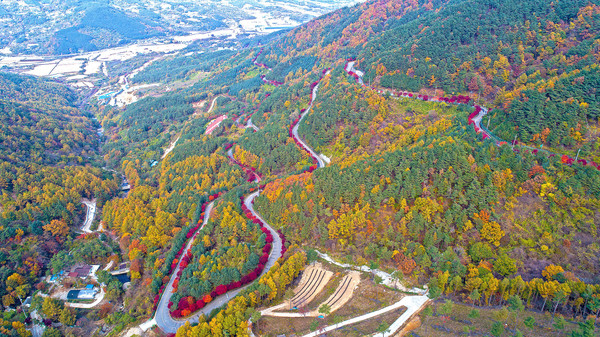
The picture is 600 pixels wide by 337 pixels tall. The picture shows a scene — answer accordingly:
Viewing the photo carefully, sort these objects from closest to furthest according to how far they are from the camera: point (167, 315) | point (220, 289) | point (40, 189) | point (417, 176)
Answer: point (167, 315)
point (220, 289)
point (417, 176)
point (40, 189)

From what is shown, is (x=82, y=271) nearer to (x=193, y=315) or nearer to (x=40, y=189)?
(x=193, y=315)

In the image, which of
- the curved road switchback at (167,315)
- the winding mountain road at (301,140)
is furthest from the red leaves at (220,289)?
the winding mountain road at (301,140)

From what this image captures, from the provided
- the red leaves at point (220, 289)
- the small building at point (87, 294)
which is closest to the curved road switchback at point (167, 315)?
the red leaves at point (220, 289)

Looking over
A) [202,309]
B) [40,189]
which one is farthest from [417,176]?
[40,189]

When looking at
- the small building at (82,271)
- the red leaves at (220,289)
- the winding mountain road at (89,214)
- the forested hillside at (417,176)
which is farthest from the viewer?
the winding mountain road at (89,214)

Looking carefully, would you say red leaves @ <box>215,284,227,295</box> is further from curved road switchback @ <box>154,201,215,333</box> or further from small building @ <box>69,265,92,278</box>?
small building @ <box>69,265,92,278</box>

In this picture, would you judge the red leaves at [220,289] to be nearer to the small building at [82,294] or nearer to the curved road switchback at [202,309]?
the curved road switchback at [202,309]

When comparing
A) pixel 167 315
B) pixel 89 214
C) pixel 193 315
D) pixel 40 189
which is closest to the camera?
pixel 193 315

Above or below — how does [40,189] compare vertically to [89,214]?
above

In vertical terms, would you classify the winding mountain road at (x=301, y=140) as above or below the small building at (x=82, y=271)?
above

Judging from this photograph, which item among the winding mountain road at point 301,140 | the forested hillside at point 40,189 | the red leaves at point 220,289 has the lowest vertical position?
the forested hillside at point 40,189

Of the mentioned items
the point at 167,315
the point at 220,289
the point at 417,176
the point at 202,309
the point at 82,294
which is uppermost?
the point at 417,176

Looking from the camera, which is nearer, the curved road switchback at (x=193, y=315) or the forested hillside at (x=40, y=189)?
the curved road switchback at (x=193, y=315)

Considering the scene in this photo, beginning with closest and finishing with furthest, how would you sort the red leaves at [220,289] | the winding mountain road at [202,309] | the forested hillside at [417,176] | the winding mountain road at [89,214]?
1. the forested hillside at [417,176]
2. the winding mountain road at [202,309]
3. the red leaves at [220,289]
4. the winding mountain road at [89,214]
